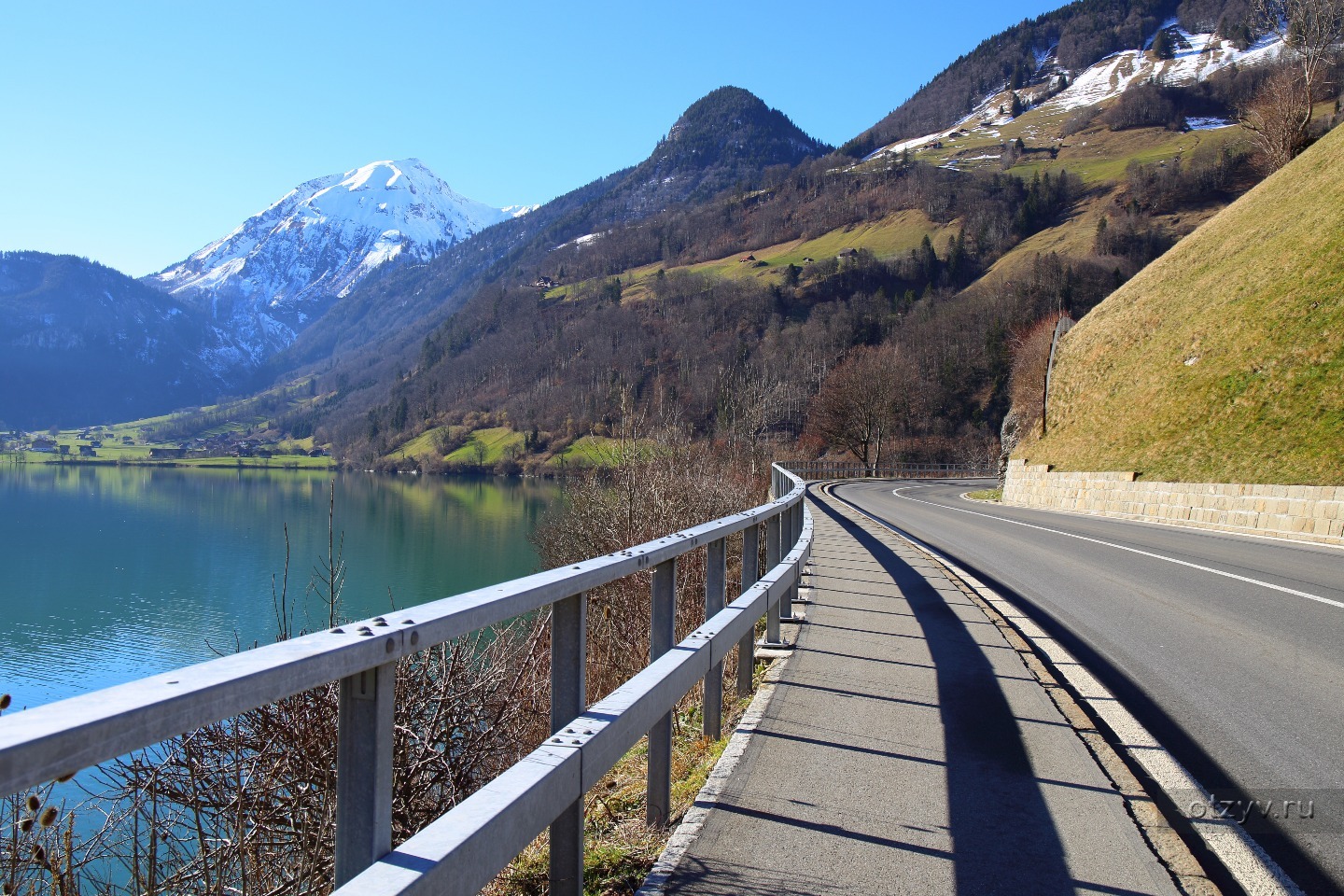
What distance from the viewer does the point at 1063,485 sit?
97.5ft

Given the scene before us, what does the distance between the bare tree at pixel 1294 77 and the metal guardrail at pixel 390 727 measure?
154ft

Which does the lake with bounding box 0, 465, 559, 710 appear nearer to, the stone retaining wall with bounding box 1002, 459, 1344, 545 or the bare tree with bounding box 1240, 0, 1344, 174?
the stone retaining wall with bounding box 1002, 459, 1344, 545

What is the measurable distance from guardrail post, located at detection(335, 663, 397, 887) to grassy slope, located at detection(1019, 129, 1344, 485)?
20.8 m

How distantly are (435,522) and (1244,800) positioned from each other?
56.7 m

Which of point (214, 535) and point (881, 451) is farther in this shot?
point (881, 451)

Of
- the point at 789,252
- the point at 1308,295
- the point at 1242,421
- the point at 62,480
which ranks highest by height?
the point at 789,252

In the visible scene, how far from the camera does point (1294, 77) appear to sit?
45.7m

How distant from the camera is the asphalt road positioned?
4.01 m

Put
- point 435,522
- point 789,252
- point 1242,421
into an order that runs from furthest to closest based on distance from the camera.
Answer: point 789,252 < point 435,522 < point 1242,421

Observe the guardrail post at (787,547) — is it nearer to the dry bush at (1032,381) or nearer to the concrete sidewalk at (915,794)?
the concrete sidewalk at (915,794)

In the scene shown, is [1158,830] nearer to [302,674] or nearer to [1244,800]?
[1244,800]

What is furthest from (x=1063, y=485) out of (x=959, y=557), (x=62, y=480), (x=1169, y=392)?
(x=62, y=480)

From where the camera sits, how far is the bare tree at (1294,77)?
4000 centimetres

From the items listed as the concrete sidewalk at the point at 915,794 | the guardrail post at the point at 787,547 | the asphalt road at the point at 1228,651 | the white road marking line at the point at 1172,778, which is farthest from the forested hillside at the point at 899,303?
the concrete sidewalk at the point at 915,794
